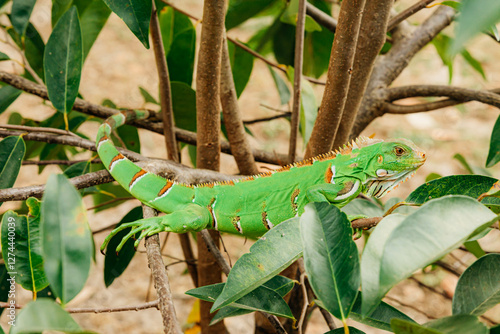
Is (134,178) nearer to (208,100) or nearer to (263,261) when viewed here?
(208,100)

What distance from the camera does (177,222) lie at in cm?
161

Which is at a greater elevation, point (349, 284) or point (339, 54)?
point (339, 54)

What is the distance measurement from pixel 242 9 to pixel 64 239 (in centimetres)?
168

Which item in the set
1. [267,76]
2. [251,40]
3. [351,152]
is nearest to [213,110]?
[351,152]

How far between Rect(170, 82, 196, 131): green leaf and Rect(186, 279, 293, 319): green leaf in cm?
119

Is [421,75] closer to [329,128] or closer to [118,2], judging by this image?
[329,128]

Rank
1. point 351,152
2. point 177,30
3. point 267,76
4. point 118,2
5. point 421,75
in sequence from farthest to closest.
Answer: point 267,76, point 421,75, point 177,30, point 351,152, point 118,2

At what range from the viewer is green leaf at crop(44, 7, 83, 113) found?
1672 millimetres

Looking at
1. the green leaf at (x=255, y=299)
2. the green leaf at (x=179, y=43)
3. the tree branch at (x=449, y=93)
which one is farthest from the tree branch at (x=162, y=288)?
the tree branch at (x=449, y=93)

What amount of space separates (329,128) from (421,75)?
18.6ft

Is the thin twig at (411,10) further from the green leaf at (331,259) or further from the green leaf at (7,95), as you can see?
the green leaf at (7,95)

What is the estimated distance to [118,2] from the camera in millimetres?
1431

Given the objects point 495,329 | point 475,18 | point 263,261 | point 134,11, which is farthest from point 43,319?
point 134,11

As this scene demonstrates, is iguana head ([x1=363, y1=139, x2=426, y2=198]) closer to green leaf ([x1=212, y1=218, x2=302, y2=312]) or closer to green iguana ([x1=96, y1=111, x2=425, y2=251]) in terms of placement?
green iguana ([x1=96, y1=111, x2=425, y2=251])
